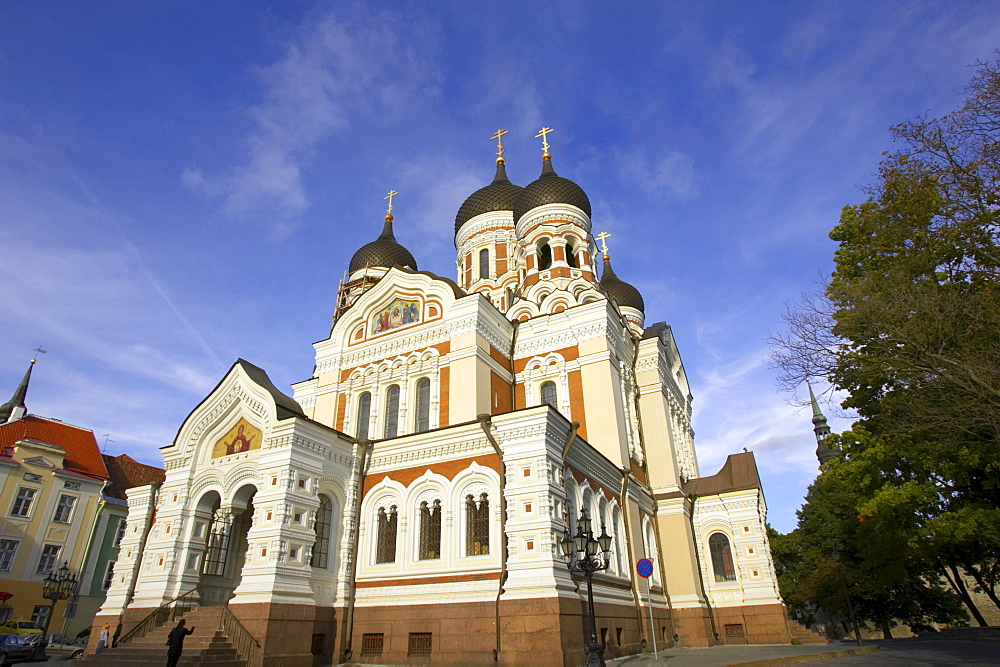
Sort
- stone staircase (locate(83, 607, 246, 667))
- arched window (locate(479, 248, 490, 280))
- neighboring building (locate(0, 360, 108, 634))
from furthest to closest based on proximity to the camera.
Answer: arched window (locate(479, 248, 490, 280)), neighboring building (locate(0, 360, 108, 634)), stone staircase (locate(83, 607, 246, 667))

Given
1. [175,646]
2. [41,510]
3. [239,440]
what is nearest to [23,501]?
[41,510]

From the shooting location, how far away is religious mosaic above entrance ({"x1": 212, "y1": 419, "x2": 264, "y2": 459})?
14880 mm

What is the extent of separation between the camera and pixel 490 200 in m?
29.1

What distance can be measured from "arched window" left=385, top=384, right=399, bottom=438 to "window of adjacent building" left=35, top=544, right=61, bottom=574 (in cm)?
1896

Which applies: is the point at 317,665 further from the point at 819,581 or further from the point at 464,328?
the point at 819,581

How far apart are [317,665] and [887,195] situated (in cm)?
1419

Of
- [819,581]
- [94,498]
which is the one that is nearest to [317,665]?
[94,498]

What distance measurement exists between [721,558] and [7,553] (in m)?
27.8

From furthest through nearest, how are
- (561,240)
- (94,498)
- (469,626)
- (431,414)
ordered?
(94,498)
(561,240)
(431,414)
(469,626)

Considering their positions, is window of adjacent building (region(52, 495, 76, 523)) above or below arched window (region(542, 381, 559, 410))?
below

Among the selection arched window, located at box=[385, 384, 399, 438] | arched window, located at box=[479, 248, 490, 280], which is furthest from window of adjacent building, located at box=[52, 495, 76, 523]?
arched window, located at box=[479, 248, 490, 280]

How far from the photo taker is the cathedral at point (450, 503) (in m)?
12.2

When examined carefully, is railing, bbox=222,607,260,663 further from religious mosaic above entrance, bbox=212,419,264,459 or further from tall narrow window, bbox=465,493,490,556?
tall narrow window, bbox=465,493,490,556

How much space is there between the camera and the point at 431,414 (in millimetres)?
17344
